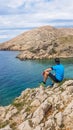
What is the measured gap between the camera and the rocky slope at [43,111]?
23.2m

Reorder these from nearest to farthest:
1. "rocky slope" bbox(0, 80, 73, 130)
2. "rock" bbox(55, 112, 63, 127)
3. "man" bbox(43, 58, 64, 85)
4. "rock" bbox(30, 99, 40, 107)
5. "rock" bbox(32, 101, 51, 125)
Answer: "rock" bbox(55, 112, 63, 127) → "rocky slope" bbox(0, 80, 73, 130) → "rock" bbox(32, 101, 51, 125) → "rock" bbox(30, 99, 40, 107) → "man" bbox(43, 58, 64, 85)

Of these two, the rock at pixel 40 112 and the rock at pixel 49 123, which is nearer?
the rock at pixel 49 123

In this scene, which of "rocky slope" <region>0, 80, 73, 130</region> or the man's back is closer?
"rocky slope" <region>0, 80, 73, 130</region>

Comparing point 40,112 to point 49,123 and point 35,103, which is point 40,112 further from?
point 35,103

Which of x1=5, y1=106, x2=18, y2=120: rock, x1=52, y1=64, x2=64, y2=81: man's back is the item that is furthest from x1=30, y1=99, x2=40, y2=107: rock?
x1=52, y1=64, x2=64, y2=81: man's back

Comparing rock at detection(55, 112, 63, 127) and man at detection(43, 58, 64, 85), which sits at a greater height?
man at detection(43, 58, 64, 85)

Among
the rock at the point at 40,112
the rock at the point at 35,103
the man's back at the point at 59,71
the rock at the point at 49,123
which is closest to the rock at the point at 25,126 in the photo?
the rock at the point at 40,112

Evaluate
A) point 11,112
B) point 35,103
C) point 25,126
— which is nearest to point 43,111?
point 35,103

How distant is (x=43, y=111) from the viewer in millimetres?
24969

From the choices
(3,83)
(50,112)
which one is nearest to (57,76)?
(50,112)

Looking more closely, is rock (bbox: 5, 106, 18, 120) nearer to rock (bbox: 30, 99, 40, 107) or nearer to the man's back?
rock (bbox: 30, 99, 40, 107)

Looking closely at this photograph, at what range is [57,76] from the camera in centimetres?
3055

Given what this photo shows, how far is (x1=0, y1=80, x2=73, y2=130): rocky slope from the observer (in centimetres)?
2325

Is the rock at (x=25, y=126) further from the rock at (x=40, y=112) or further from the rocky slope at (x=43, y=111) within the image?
the rock at (x=40, y=112)
